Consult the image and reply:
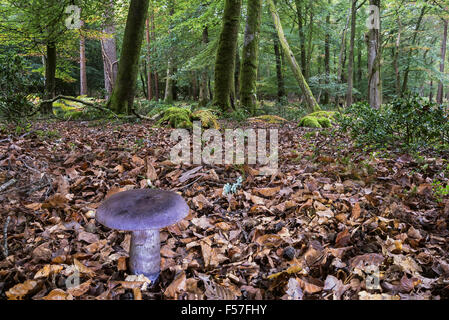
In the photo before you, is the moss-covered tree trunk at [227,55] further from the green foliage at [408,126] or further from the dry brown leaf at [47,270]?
the dry brown leaf at [47,270]

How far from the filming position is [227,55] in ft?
27.4

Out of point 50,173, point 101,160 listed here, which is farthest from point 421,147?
point 50,173

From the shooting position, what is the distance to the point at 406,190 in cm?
276

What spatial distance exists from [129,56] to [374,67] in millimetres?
6480

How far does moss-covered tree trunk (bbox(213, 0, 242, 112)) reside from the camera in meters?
8.31

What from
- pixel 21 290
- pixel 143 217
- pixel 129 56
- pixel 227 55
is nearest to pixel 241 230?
pixel 143 217

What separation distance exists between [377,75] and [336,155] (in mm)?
4279

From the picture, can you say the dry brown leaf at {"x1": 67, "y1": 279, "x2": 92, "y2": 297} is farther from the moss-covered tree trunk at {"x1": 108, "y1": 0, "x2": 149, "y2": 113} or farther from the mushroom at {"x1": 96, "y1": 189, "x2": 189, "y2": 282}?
the moss-covered tree trunk at {"x1": 108, "y1": 0, "x2": 149, "y2": 113}

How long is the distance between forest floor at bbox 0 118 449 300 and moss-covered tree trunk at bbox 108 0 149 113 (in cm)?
367

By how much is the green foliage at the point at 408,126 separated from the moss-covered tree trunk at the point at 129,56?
5.61 meters

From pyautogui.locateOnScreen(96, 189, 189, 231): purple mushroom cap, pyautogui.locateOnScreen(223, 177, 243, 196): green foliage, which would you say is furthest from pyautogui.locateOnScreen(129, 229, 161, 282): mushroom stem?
pyautogui.locateOnScreen(223, 177, 243, 196): green foliage

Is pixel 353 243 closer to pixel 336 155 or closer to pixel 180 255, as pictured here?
pixel 180 255

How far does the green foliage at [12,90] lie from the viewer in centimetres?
419

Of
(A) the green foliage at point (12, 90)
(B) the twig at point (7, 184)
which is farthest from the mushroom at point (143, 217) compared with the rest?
(A) the green foliage at point (12, 90)
